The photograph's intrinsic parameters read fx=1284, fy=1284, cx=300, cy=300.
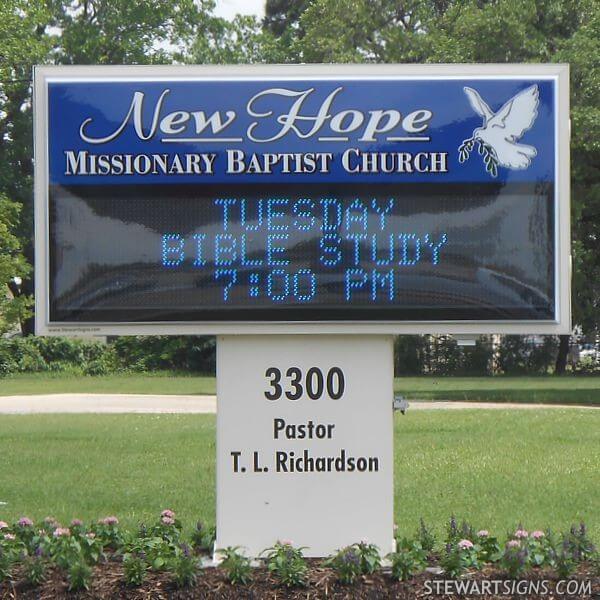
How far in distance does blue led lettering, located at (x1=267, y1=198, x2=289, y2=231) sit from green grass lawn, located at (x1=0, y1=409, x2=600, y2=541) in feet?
11.9

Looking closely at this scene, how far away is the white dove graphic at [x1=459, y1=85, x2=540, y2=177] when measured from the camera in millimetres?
7289

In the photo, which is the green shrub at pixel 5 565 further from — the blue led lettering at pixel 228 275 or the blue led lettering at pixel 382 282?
the blue led lettering at pixel 382 282

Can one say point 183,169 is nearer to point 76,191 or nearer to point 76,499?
point 76,191

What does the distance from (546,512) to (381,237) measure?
4477mm

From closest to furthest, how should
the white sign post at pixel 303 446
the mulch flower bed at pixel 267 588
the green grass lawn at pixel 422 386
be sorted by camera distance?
the mulch flower bed at pixel 267 588 → the white sign post at pixel 303 446 → the green grass lawn at pixel 422 386

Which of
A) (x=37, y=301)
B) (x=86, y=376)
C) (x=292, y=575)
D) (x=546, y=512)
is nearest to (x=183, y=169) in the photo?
(x=37, y=301)

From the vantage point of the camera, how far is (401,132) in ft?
23.9

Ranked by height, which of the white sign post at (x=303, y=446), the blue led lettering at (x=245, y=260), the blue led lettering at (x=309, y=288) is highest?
the blue led lettering at (x=245, y=260)

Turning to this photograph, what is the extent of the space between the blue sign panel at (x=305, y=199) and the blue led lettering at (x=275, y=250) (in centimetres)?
2

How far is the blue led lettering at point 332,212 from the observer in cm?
721

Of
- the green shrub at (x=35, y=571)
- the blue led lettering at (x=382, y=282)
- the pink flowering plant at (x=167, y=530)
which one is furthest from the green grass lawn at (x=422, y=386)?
the green shrub at (x=35, y=571)

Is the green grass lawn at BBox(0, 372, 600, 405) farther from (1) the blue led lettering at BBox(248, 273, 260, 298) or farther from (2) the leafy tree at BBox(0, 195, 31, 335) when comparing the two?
(1) the blue led lettering at BBox(248, 273, 260, 298)

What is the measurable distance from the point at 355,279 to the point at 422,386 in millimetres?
24670

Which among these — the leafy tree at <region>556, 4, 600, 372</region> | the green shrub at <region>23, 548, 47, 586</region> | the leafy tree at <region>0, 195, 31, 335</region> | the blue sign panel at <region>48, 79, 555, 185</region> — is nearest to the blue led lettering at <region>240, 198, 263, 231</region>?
the blue sign panel at <region>48, 79, 555, 185</region>
